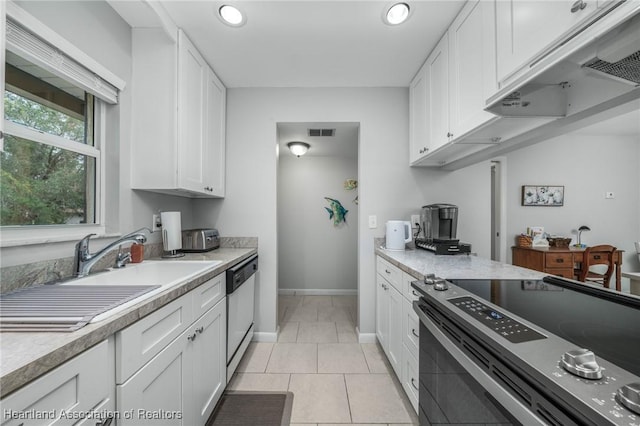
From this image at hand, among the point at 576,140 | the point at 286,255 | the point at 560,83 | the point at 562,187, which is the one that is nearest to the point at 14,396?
the point at 560,83

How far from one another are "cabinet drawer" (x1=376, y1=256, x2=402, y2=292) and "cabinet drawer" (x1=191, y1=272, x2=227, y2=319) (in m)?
1.18

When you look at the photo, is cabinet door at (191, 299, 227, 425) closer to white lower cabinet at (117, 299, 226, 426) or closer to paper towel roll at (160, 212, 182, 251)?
white lower cabinet at (117, 299, 226, 426)

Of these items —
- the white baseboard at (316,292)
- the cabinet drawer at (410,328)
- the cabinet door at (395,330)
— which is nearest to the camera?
the cabinet drawer at (410,328)

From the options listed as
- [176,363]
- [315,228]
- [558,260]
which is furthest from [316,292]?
[558,260]

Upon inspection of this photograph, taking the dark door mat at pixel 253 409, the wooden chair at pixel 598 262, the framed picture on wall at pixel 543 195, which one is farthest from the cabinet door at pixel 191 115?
the framed picture on wall at pixel 543 195

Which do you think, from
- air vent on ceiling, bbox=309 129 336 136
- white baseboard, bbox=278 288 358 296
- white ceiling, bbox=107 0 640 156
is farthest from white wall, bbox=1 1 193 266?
white baseboard, bbox=278 288 358 296

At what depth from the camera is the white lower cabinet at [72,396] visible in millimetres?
488

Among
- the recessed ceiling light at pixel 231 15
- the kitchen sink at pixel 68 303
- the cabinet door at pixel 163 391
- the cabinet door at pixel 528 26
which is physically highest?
the recessed ceiling light at pixel 231 15

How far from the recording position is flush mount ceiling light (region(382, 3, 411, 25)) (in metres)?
1.47

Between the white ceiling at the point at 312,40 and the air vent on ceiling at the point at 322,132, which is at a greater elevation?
the white ceiling at the point at 312,40

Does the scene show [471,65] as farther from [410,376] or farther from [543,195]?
[543,195]

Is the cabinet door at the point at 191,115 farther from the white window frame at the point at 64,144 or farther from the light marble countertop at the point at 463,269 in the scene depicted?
the light marble countertop at the point at 463,269

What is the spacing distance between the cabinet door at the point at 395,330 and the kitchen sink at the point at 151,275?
1.23 meters

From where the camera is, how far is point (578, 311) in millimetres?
801
